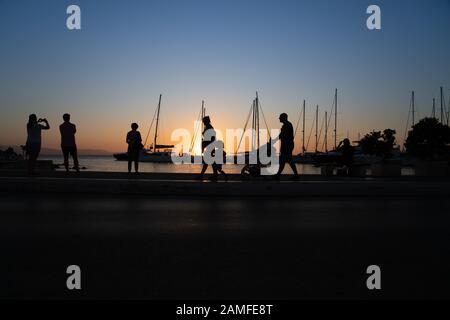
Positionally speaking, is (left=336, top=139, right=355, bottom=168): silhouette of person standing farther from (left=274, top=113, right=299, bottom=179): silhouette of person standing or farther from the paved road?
the paved road

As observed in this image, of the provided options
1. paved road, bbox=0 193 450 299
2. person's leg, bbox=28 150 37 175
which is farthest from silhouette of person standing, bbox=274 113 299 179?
person's leg, bbox=28 150 37 175

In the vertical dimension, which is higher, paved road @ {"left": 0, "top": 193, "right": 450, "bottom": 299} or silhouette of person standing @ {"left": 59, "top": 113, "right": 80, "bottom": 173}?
silhouette of person standing @ {"left": 59, "top": 113, "right": 80, "bottom": 173}

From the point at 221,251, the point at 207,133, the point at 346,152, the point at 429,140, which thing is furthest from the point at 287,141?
the point at 429,140

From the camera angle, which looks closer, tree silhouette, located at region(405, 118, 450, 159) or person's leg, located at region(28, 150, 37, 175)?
person's leg, located at region(28, 150, 37, 175)

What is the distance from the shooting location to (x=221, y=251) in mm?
5344

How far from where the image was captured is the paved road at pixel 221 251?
401 centimetres

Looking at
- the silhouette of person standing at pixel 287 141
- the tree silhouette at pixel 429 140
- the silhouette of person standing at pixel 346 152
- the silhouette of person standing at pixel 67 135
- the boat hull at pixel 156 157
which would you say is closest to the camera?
the silhouette of person standing at pixel 287 141

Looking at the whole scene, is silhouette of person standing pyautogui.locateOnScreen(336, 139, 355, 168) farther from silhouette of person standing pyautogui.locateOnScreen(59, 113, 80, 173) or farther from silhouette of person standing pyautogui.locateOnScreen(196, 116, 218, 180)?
silhouette of person standing pyautogui.locateOnScreen(59, 113, 80, 173)

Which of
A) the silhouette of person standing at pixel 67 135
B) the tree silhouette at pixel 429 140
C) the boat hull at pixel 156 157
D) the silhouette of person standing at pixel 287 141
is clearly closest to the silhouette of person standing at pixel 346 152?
the silhouette of person standing at pixel 287 141

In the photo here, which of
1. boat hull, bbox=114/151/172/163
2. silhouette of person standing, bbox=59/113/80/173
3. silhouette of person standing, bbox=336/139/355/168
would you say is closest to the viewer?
silhouette of person standing, bbox=59/113/80/173

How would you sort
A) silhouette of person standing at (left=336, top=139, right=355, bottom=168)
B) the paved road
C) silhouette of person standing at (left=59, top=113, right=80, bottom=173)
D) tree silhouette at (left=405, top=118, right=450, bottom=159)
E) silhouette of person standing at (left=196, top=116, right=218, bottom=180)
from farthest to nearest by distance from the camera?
tree silhouette at (left=405, top=118, right=450, bottom=159)
silhouette of person standing at (left=336, top=139, right=355, bottom=168)
silhouette of person standing at (left=59, top=113, right=80, bottom=173)
silhouette of person standing at (left=196, top=116, right=218, bottom=180)
the paved road

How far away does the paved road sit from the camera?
4008 mm

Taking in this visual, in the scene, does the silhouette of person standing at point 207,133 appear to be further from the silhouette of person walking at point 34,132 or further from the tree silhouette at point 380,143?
the tree silhouette at point 380,143

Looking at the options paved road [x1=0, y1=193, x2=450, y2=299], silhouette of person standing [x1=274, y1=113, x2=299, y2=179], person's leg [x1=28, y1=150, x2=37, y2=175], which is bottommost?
paved road [x1=0, y1=193, x2=450, y2=299]
